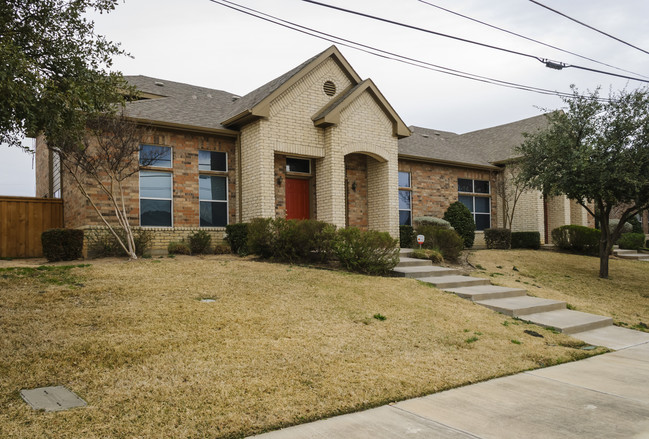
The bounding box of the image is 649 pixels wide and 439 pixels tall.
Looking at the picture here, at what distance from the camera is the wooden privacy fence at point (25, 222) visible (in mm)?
14164

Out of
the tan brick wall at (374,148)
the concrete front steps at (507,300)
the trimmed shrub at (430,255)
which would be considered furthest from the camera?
the tan brick wall at (374,148)

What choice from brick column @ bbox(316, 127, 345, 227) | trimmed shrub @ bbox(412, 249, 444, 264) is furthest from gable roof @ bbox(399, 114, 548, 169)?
trimmed shrub @ bbox(412, 249, 444, 264)

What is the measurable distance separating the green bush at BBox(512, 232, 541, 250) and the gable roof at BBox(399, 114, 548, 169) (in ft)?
11.7

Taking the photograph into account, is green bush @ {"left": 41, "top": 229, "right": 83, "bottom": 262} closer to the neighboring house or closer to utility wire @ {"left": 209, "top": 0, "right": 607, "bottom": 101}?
the neighboring house

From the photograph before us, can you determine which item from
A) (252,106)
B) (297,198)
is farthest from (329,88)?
Result: (297,198)

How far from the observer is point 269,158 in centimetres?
1399

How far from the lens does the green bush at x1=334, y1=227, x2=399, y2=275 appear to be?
1129cm

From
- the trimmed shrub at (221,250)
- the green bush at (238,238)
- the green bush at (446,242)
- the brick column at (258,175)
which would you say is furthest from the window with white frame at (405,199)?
the trimmed shrub at (221,250)

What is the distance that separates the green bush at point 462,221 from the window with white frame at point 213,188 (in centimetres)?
952

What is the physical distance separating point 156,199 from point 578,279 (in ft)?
43.5

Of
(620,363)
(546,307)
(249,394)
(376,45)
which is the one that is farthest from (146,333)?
(376,45)

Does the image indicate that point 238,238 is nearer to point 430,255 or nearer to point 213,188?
point 213,188

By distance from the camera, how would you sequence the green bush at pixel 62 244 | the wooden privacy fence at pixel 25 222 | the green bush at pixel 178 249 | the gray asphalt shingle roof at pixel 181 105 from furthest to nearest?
the wooden privacy fence at pixel 25 222, the gray asphalt shingle roof at pixel 181 105, the green bush at pixel 178 249, the green bush at pixel 62 244

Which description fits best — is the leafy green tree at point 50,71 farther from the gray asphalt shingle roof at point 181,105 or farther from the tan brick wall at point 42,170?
the tan brick wall at point 42,170
